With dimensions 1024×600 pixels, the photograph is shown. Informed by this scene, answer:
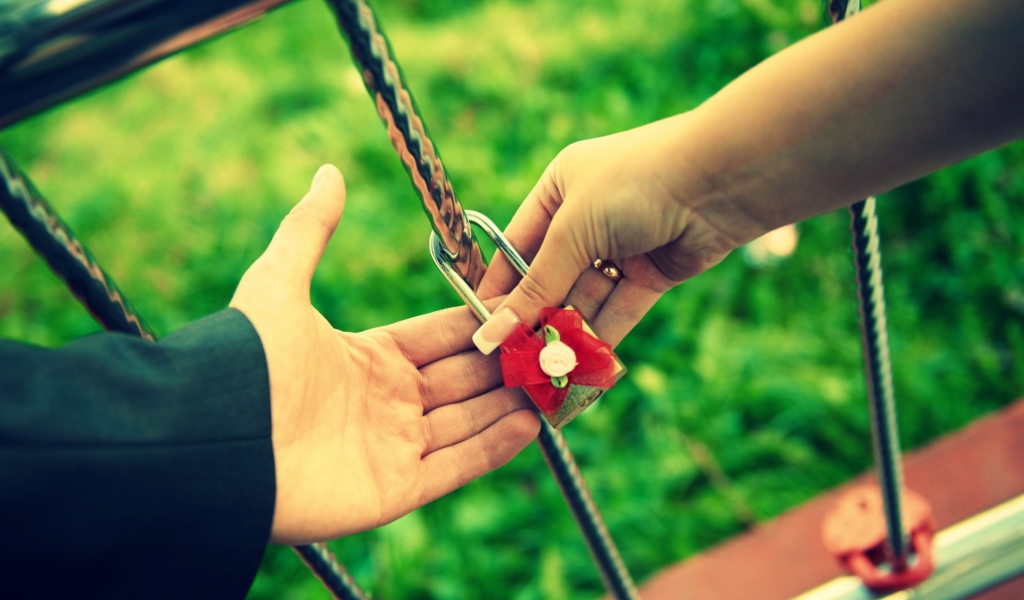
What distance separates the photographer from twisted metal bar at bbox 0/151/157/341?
0.64 m

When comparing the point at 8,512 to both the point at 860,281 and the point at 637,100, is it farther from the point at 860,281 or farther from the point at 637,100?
the point at 637,100

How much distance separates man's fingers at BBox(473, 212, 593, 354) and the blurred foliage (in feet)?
2.88

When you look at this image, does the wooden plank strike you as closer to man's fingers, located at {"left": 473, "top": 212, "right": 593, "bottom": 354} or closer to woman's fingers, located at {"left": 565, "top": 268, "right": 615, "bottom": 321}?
woman's fingers, located at {"left": 565, "top": 268, "right": 615, "bottom": 321}

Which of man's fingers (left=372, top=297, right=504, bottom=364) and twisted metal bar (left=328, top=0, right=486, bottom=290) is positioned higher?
twisted metal bar (left=328, top=0, right=486, bottom=290)

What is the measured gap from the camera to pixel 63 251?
2.23ft

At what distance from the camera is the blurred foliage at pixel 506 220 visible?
5.57 ft

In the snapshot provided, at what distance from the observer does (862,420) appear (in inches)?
66.7

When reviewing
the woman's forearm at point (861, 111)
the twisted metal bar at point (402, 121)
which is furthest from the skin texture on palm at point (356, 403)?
the woman's forearm at point (861, 111)

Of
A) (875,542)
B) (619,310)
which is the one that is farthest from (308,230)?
(875,542)

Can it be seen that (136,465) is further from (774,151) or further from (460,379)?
(774,151)

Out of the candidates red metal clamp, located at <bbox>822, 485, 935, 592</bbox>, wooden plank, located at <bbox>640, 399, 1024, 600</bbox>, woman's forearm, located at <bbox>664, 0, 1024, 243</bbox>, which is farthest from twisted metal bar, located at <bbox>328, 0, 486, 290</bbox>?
wooden plank, located at <bbox>640, 399, 1024, 600</bbox>

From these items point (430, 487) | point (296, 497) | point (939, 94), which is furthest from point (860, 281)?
point (296, 497)

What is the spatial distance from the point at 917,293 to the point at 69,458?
6.35ft

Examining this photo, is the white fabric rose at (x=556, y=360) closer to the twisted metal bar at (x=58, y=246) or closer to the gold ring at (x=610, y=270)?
the gold ring at (x=610, y=270)
